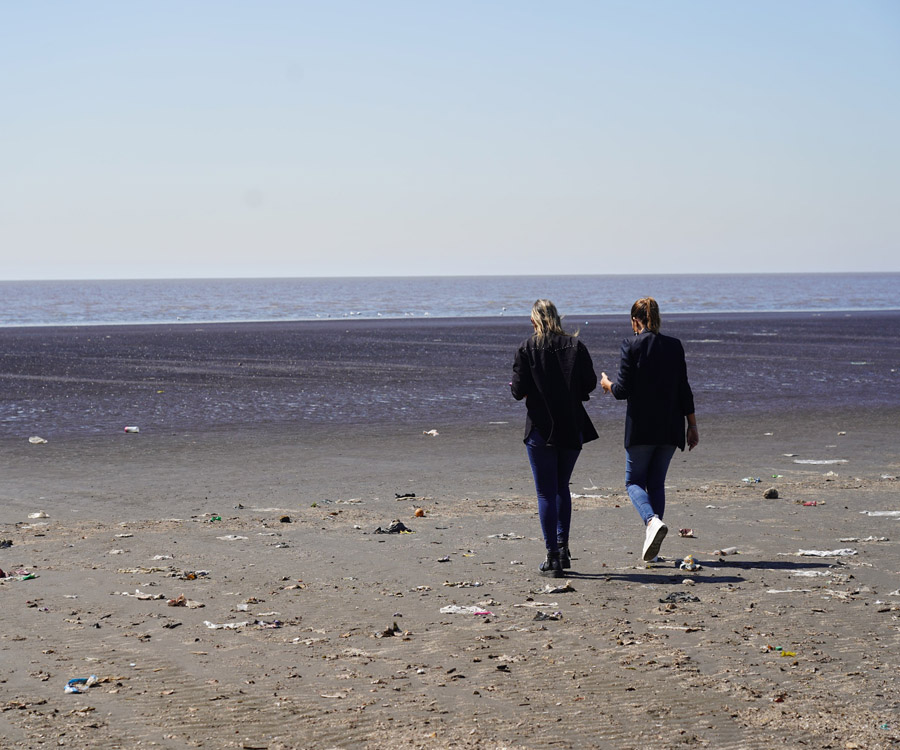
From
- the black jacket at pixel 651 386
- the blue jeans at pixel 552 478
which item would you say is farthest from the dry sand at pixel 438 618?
the black jacket at pixel 651 386

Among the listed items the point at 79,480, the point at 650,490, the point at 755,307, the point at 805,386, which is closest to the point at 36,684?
the point at 650,490

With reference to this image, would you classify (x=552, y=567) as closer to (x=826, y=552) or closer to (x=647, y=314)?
(x=647, y=314)

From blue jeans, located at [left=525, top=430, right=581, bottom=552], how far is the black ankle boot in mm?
195

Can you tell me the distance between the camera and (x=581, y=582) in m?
7.19

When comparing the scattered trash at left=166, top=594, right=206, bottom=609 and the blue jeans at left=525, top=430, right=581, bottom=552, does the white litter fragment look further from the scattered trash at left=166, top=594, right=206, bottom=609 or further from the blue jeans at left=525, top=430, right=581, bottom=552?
the scattered trash at left=166, top=594, right=206, bottom=609

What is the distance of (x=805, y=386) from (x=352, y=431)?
36.8 feet

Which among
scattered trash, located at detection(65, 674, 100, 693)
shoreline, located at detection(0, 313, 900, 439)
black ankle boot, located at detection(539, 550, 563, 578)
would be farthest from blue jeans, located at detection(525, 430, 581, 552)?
shoreline, located at detection(0, 313, 900, 439)

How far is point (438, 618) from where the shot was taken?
634 centimetres

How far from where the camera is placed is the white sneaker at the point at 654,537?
733 cm

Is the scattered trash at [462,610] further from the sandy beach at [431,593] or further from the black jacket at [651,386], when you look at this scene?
the black jacket at [651,386]

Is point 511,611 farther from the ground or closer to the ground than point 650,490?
closer to the ground

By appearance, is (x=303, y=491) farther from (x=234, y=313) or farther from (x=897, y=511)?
(x=234, y=313)

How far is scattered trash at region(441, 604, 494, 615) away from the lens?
6418 mm

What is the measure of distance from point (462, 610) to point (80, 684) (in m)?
2.23
